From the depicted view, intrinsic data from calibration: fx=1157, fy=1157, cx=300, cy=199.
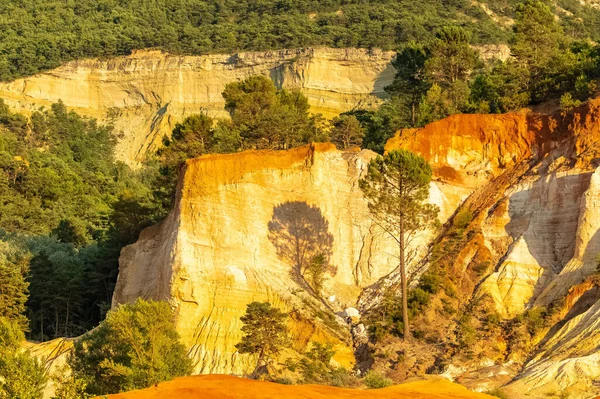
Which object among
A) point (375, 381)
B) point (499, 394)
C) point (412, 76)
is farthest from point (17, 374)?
point (412, 76)

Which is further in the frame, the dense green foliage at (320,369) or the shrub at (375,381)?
the dense green foliage at (320,369)

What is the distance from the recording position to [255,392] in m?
28.4

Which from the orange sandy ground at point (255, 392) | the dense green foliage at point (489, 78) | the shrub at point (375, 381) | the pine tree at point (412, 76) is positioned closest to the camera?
the orange sandy ground at point (255, 392)

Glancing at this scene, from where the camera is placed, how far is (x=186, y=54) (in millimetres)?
115625

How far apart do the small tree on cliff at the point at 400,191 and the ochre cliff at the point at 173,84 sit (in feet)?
194

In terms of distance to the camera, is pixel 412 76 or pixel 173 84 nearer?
pixel 412 76

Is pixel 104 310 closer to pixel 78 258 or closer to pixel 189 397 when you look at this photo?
pixel 78 258

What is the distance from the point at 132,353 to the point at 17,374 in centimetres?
497

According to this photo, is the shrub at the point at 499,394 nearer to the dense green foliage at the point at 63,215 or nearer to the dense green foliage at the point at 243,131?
the dense green foliage at the point at 243,131

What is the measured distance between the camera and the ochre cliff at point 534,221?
3816cm

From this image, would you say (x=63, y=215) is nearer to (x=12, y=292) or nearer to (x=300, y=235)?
(x=12, y=292)

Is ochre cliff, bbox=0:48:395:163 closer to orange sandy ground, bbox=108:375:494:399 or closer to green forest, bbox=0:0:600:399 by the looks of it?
green forest, bbox=0:0:600:399

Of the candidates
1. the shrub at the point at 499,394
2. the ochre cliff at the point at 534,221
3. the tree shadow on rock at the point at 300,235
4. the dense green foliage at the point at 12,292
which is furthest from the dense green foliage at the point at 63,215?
the shrub at the point at 499,394

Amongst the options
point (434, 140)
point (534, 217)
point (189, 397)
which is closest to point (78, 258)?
point (434, 140)
